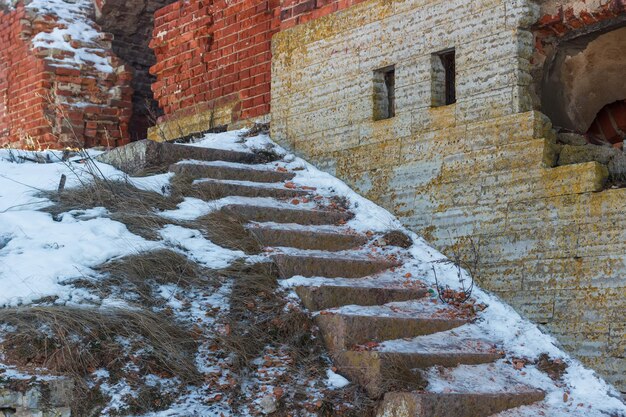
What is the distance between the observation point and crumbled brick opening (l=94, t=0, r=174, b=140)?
1127 centimetres

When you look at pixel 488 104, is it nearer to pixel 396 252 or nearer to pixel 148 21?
pixel 396 252

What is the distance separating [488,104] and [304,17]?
2.22 meters

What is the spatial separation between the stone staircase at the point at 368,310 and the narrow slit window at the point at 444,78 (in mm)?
1056

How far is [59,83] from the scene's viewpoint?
10523mm

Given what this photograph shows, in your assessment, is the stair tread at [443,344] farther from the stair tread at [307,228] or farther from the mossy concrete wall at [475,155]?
the stair tread at [307,228]

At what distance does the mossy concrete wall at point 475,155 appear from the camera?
5.00 meters

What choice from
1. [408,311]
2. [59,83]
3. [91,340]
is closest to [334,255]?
[408,311]

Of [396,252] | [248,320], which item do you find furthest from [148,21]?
[248,320]

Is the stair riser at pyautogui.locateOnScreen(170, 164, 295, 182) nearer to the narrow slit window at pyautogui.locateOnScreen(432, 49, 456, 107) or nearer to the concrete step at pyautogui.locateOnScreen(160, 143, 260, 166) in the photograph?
the concrete step at pyautogui.locateOnScreen(160, 143, 260, 166)

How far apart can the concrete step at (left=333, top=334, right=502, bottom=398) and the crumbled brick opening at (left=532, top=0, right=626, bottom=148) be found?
5.98 feet

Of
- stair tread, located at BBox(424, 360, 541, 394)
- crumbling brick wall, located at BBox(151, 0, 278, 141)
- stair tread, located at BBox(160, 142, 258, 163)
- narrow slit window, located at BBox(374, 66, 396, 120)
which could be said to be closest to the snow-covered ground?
stair tread, located at BBox(424, 360, 541, 394)

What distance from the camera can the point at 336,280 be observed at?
5.29 meters

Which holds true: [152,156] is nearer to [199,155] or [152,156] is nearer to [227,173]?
[199,155]

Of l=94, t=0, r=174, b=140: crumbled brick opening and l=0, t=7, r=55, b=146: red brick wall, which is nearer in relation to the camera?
l=0, t=7, r=55, b=146: red brick wall
